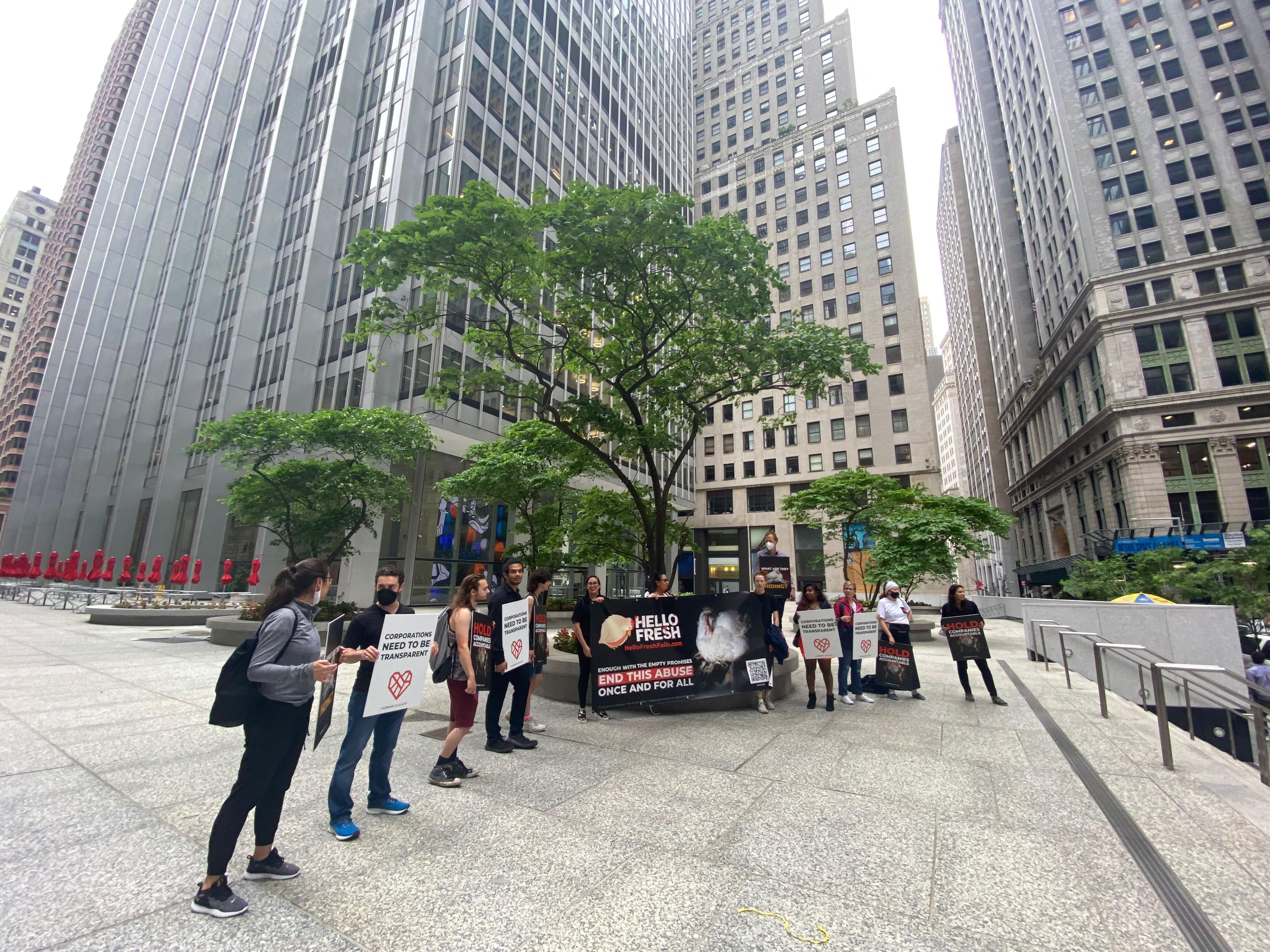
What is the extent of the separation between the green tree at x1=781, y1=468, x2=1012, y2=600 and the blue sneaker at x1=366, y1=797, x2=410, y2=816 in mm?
22750

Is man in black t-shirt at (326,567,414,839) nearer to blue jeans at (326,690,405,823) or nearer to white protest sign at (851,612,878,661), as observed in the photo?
blue jeans at (326,690,405,823)

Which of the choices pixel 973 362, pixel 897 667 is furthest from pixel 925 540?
pixel 973 362

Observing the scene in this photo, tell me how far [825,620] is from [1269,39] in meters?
73.3

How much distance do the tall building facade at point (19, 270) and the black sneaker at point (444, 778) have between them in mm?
129151

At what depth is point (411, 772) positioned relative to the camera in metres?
5.95

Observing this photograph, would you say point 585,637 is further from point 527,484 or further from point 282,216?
point 282,216

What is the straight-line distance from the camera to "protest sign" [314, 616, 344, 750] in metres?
4.05

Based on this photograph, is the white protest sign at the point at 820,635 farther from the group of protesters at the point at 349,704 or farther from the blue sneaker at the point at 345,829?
the blue sneaker at the point at 345,829

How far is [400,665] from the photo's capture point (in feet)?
15.6

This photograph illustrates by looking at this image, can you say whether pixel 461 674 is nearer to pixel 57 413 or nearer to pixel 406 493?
pixel 406 493

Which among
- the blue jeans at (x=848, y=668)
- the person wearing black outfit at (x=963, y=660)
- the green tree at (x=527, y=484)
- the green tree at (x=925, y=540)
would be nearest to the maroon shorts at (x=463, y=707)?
the blue jeans at (x=848, y=668)

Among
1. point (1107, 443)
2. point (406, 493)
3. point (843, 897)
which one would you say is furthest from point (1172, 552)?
point (406, 493)

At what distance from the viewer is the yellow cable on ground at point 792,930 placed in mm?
3168

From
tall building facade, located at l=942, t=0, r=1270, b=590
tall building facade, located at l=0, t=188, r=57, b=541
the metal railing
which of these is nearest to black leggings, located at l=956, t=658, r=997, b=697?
the metal railing
